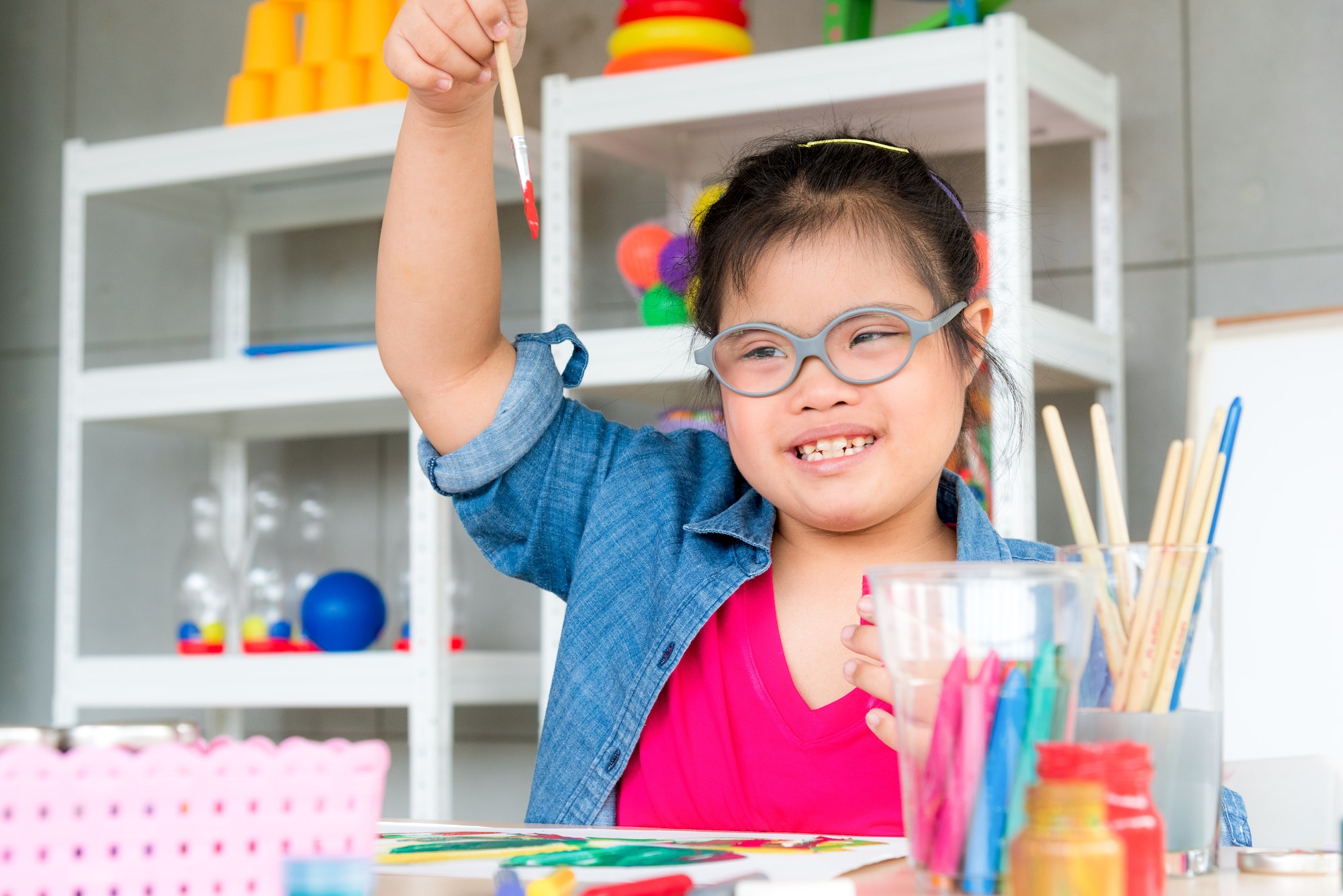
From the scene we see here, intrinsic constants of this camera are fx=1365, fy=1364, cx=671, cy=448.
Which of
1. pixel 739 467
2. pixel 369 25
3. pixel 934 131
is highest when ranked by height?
pixel 369 25

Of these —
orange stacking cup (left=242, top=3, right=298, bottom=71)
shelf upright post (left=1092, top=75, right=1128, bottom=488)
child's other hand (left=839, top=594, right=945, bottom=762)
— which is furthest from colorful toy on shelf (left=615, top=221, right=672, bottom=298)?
child's other hand (left=839, top=594, right=945, bottom=762)

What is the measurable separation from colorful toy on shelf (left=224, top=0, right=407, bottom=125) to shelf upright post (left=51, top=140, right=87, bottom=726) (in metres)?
0.34

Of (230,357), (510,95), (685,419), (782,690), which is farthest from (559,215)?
(510,95)

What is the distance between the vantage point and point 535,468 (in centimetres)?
112

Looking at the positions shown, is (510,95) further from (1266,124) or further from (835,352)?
(1266,124)

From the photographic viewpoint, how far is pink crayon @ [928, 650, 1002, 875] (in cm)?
48

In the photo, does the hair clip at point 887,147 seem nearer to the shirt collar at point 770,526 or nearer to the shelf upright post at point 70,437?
the shirt collar at point 770,526

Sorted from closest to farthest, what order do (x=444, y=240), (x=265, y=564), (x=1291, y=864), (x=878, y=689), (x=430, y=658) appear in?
1. (x=1291, y=864)
2. (x=878, y=689)
3. (x=444, y=240)
4. (x=430, y=658)
5. (x=265, y=564)

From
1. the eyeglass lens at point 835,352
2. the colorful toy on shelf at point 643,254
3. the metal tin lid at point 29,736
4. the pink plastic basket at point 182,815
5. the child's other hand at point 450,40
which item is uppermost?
the colorful toy on shelf at point 643,254

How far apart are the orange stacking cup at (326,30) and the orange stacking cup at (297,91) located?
1.0 inches

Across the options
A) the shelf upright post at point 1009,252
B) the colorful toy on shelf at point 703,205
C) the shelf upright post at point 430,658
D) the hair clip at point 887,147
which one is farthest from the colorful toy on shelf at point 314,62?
the hair clip at point 887,147

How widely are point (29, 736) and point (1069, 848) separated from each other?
14.3 inches

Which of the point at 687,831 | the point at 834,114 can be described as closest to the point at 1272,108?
the point at 834,114

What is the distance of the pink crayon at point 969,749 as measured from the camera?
0.48m
